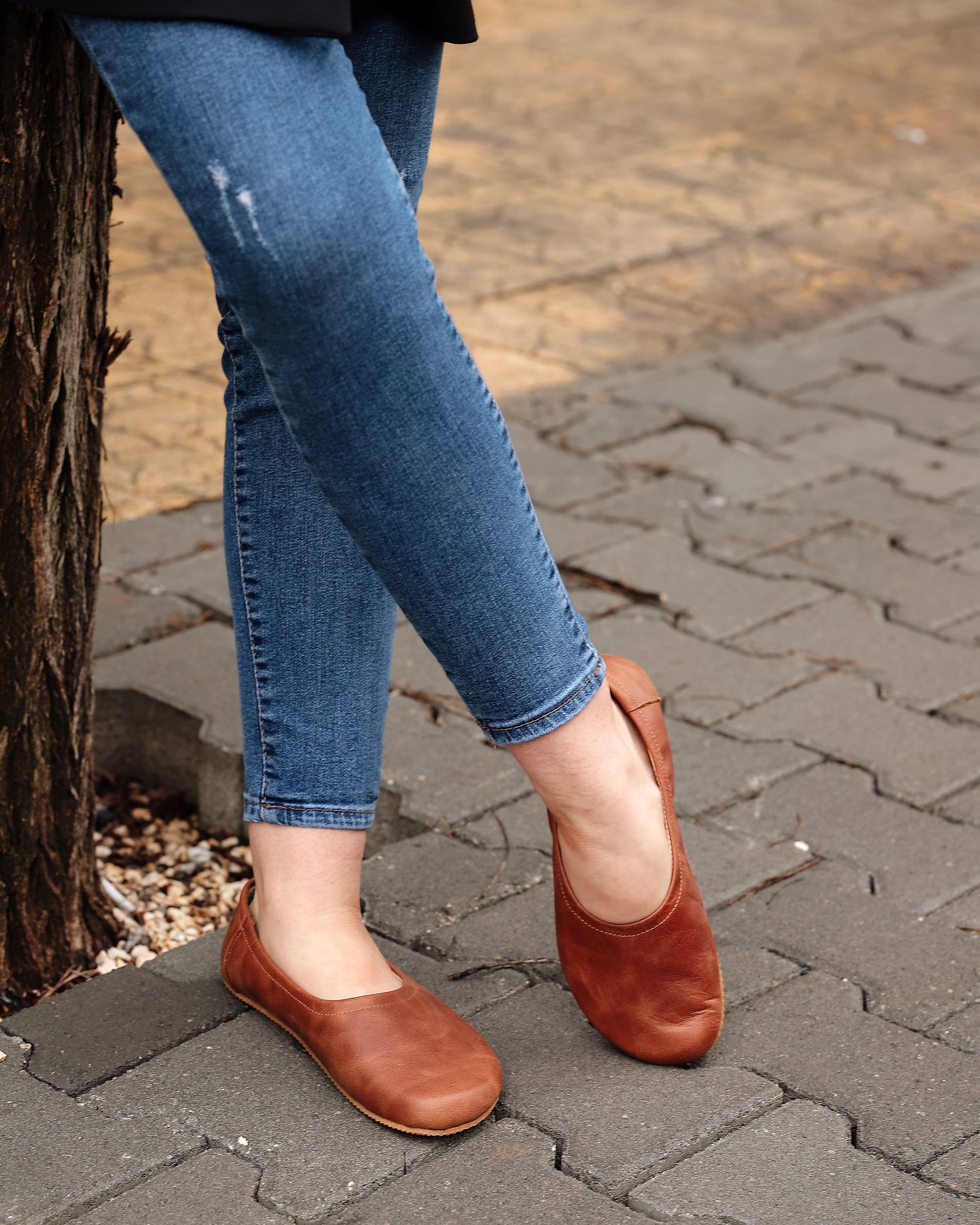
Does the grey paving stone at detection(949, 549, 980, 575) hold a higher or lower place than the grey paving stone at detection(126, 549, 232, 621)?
higher

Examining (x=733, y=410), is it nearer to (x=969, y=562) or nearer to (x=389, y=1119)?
(x=969, y=562)

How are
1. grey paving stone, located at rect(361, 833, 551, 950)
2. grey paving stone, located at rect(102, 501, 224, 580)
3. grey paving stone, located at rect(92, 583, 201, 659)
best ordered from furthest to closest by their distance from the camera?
grey paving stone, located at rect(102, 501, 224, 580)
grey paving stone, located at rect(92, 583, 201, 659)
grey paving stone, located at rect(361, 833, 551, 950)

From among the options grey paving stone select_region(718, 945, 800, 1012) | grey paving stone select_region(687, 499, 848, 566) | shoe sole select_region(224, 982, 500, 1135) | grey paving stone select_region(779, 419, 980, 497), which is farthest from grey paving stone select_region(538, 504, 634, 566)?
shoe sole select_region(224, 982, 500, 1135)

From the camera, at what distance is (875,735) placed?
216 centimetres

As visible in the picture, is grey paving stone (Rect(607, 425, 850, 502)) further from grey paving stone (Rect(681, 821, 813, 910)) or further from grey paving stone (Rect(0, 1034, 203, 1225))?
grey paving stone (Rect(0, 1034, 203, 1225))

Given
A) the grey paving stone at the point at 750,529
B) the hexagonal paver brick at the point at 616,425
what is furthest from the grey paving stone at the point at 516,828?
the hexagonal paver brick at the point at 616,425

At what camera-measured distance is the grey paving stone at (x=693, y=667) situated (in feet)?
7.34

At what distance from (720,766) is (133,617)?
3.28ft

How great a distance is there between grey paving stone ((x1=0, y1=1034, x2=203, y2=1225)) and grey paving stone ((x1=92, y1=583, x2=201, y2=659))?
1037mm

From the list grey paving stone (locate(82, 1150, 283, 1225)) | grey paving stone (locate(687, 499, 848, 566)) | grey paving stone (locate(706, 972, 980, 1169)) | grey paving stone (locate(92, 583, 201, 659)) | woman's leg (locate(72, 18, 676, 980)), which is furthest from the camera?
grey paving stone (locate(687, 499, 848, 566))

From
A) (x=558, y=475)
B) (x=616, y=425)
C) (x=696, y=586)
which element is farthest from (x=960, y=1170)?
(x=616, y=425)

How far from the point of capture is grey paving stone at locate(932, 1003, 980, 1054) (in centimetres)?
149

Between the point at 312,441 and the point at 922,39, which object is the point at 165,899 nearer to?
the point at 312,441

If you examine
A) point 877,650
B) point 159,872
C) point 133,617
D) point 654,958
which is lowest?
point 159,872
